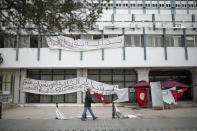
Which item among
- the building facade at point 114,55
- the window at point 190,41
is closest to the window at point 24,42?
the building facade at point 114,55

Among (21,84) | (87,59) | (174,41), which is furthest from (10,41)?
(174,41)

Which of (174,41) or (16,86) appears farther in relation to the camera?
(174,41)

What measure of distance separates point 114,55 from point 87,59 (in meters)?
2.63

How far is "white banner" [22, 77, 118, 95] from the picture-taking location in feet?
57.8

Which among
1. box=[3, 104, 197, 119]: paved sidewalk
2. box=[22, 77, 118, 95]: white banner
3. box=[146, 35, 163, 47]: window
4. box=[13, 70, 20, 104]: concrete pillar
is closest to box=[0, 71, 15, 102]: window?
box=[13, 70, 20, 104]: concrete pillar

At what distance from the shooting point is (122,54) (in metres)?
17.8

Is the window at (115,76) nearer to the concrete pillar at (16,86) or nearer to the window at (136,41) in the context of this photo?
the window at (136,41)

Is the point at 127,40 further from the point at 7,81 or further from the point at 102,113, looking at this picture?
the point at 7,81

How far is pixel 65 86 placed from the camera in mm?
17719

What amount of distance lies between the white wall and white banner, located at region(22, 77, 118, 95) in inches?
58.4

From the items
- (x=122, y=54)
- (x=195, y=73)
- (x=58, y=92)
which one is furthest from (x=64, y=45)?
(x=195, y=73)

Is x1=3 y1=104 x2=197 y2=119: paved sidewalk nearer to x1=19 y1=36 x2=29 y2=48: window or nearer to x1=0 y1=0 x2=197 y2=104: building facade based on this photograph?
x1=0 y1=0 x2=197 y2=104: building facade

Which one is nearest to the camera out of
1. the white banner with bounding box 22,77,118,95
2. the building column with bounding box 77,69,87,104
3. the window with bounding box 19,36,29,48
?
the white banner with bounding box 22,77,118,95

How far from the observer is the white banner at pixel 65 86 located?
693 inches
